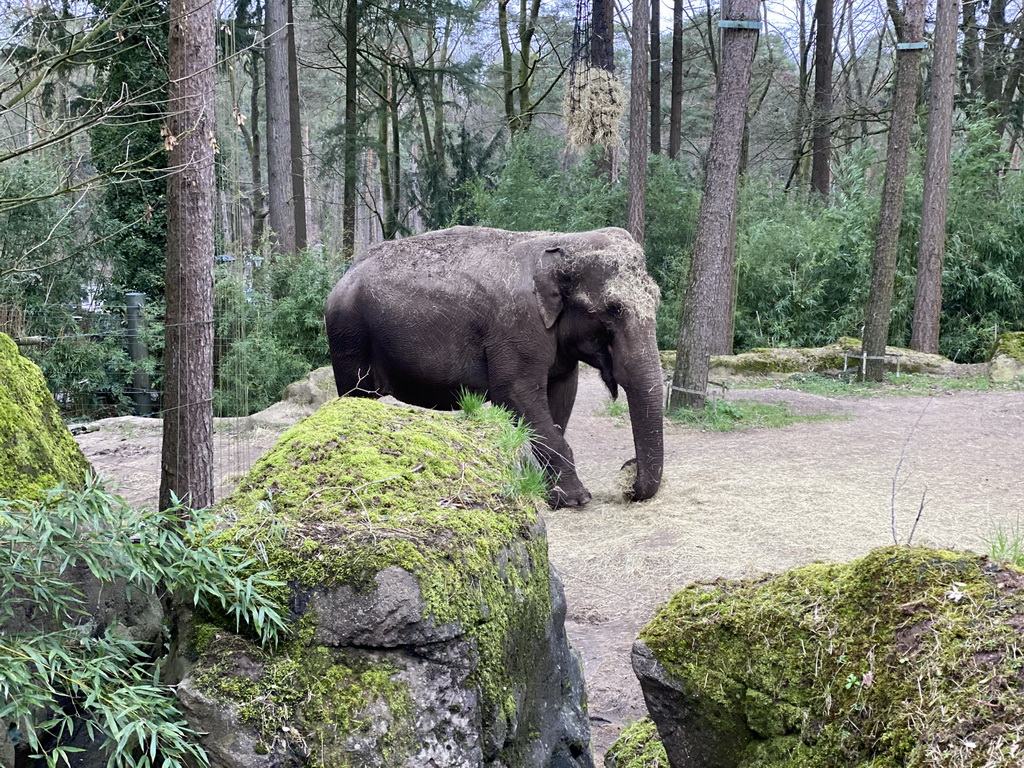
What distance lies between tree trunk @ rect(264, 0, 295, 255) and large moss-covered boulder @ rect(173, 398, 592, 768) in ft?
51.0

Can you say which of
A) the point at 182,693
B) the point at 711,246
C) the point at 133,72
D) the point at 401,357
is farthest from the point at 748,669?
the point at 133,72

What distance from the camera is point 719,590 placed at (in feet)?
8.75

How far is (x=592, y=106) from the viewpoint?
17.6 metres

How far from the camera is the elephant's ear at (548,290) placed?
24.2ft

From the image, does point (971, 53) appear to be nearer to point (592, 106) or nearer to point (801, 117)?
point (801, 117)

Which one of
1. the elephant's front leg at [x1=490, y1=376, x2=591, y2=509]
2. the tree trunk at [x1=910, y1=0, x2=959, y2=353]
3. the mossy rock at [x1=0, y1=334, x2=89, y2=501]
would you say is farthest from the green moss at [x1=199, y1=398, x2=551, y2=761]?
the tree trunk at [x1=910, y1=0, x2=959, y2=353]

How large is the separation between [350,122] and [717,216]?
12.5 m

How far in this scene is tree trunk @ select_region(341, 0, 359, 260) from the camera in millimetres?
20203

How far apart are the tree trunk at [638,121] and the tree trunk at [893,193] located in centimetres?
401

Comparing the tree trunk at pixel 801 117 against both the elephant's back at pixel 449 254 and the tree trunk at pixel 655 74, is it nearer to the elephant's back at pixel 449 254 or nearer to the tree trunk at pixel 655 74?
the tree trunk at pixel 655 74

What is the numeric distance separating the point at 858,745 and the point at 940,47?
17027mm

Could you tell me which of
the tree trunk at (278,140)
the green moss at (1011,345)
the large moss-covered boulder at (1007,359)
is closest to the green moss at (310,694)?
the large moss-covered boulder at (1007,359)

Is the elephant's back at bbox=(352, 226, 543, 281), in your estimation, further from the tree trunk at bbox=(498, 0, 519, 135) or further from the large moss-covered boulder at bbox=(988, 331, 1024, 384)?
the tree trunk at bbox=(498, 0, 519, 135)

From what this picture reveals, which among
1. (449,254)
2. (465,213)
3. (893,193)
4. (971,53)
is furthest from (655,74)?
(449,254)
